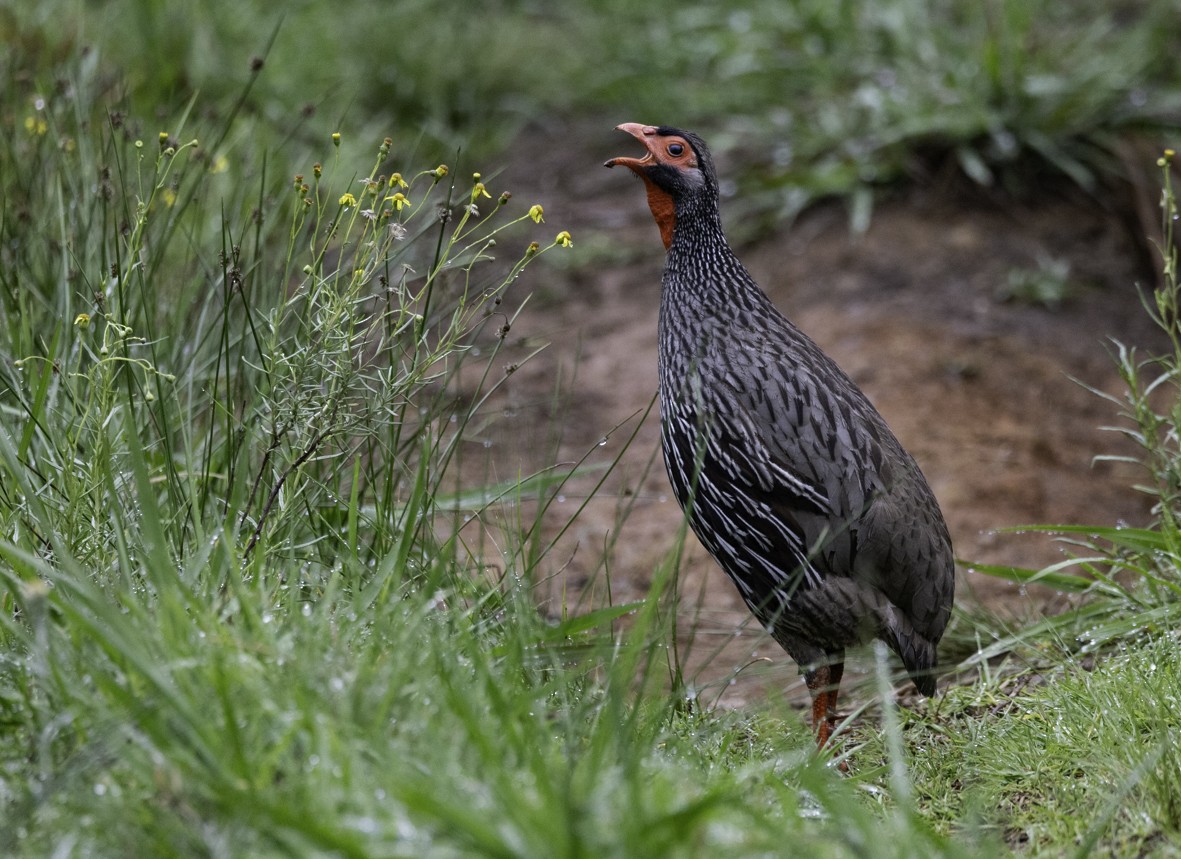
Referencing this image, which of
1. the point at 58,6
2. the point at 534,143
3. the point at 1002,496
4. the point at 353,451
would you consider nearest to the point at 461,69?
the point at 534,143

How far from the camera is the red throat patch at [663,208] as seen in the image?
4098mm

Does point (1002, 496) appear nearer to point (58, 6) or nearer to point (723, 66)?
point (723, 66)

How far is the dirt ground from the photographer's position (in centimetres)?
502

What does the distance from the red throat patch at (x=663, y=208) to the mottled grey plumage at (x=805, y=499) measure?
48 centimetres

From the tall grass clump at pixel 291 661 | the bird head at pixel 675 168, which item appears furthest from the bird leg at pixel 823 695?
the bird head at pixel 675 168

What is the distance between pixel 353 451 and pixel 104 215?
49.0 inches

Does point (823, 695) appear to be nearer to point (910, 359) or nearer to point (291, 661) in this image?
point (291, 661)

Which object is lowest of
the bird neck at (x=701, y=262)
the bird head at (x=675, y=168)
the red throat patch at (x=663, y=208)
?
the bird neck at (x=701, y=262)

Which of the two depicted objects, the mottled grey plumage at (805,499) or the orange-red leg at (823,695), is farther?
the orange-red leg at (823,695)

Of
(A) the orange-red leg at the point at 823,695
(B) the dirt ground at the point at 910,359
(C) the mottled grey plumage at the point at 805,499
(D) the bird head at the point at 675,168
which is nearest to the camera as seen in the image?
(C) the mottled grey plumage at the point at 805,499

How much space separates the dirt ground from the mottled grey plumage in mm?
626

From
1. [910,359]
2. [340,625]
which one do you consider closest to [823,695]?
[340,625]

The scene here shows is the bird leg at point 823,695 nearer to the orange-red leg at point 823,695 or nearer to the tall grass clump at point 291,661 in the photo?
the orange-red leg at point 823,695

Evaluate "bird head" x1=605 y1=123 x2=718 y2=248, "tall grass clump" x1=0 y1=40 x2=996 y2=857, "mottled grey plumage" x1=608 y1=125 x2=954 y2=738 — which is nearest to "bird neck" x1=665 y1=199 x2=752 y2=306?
"bird head" x1=605 y1=123 x2=718 y2=248
